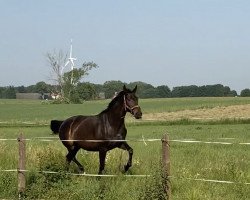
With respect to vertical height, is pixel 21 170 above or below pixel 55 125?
below

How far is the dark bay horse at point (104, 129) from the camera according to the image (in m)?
10.2

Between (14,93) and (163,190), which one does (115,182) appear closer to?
(163,190)

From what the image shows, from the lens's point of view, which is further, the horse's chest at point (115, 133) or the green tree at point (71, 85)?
the green tree at point (71, 85)

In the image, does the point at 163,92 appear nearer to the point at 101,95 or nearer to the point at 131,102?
Answer: the point at 101,95

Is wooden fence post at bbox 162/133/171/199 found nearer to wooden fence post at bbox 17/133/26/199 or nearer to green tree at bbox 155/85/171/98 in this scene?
wooden fence post at bbox 17/133/26/199

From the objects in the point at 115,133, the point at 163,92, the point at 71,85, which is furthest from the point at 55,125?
the point at 163,92

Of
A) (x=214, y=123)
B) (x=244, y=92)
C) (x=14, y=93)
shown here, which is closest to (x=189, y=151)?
(x=214, y=123)

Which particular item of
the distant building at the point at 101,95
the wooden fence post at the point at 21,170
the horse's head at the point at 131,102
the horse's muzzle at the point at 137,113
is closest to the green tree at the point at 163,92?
the distant building at the point at 101,95

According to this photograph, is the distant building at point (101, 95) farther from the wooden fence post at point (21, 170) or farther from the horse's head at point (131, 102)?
the wooden fence post at point (21, 170)

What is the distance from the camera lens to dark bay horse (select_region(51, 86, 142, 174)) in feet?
33.5

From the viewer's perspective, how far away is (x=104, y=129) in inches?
412

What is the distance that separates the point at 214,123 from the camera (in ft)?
118

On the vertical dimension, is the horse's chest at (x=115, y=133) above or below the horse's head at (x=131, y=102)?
below

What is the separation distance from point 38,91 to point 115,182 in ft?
441
